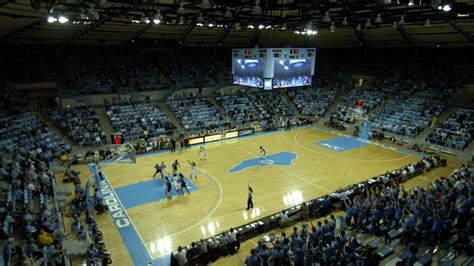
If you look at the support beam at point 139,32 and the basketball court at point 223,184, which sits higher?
the support beam at point 139,32

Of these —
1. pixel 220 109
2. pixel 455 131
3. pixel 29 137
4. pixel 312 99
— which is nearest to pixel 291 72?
pixel 220 109

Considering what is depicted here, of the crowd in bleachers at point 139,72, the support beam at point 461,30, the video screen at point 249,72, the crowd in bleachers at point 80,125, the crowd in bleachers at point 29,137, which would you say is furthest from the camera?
the crowd in bleachers at point 139,72

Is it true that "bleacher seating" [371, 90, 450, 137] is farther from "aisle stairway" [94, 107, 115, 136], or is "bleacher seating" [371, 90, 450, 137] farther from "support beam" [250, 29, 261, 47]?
"aisle stairway" [94, 107, 115, 136]

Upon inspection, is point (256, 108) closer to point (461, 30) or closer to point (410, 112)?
point (410, 112)

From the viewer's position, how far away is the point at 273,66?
22328 mm

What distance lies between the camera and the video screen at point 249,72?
23.2 m

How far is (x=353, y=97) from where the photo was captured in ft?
121

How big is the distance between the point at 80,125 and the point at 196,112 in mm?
10891

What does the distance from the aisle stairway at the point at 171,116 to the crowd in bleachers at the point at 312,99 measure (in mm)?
14660

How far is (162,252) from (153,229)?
1.85 metres

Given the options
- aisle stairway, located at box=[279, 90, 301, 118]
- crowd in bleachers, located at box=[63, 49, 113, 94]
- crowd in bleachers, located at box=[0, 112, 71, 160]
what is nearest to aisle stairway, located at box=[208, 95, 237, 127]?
aisle stairway, located at box=[279, 90, 301, 118]

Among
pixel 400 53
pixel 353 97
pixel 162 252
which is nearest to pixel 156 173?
pixel 162 252

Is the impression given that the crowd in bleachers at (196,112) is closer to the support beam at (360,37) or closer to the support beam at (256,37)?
the support beam at (256,37)

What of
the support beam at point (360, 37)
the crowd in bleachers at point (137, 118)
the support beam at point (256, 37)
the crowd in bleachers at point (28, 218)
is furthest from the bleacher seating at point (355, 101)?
the crowd in bleachers at point (28, 218)
